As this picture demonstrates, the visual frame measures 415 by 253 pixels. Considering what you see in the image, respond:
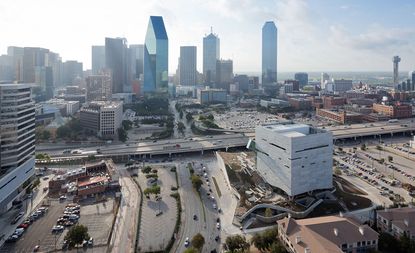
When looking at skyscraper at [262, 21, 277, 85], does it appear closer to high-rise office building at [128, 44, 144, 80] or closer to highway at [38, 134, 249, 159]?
high-rise office building at [128, 44, 144, 80]

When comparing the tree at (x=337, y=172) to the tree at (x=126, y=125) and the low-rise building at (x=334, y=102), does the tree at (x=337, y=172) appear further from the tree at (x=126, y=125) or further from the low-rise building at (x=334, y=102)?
the low-rise building at (x=334, y=102)

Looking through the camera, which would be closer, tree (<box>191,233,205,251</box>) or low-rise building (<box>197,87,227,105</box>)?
tree (<box>191,233,205,251</box>)

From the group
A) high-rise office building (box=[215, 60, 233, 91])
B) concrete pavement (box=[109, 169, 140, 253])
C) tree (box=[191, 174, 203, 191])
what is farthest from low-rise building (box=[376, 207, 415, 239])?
high-rise office building (box=[215, 60, 233, 91])

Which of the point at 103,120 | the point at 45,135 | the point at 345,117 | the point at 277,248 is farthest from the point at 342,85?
the point at 277,248

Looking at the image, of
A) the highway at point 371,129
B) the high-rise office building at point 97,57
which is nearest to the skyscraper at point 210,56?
the high-rise office building at point 97,57

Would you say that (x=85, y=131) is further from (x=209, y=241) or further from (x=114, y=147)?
(x=209, y=241)

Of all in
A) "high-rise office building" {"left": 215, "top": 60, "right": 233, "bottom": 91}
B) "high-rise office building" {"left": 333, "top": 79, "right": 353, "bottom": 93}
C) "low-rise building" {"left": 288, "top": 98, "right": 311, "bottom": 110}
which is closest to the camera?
"low-rise building" {"left": 288, "top": 98, "right": 311, "bottom": 110}
